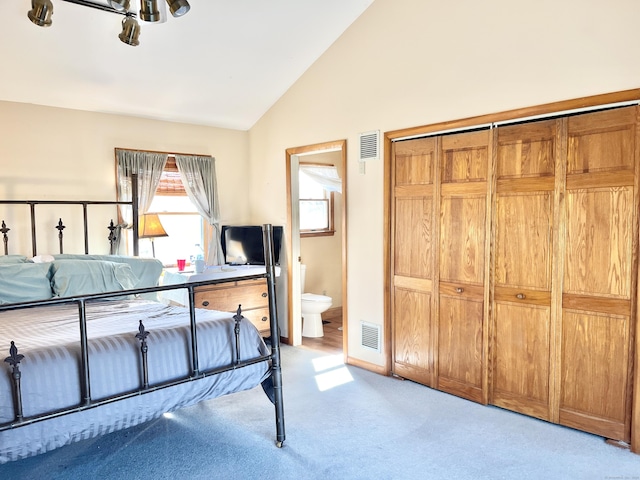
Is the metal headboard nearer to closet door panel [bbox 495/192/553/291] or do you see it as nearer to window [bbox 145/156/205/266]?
window [bbox 145/156/205/266]

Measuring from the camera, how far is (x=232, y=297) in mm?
4449

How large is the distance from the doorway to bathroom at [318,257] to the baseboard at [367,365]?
9 centimetres

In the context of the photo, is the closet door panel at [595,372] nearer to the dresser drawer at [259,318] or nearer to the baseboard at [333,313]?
the dresser drawer at [259,318]

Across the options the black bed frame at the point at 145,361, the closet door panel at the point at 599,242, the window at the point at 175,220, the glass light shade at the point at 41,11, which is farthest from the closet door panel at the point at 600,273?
the window at the point at 175,220

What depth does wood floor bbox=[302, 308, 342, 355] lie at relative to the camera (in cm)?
461

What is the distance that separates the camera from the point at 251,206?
521cm

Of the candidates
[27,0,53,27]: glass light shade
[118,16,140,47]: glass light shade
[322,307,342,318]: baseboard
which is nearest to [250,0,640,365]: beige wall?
[322,307,342,318]: baseboard

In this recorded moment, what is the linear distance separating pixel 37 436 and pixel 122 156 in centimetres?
305

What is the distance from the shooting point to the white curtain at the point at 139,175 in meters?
4.29

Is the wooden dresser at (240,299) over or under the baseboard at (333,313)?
over

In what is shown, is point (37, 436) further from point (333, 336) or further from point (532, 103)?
point (333, 336)

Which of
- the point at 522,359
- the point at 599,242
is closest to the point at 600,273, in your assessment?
the point at 599,242

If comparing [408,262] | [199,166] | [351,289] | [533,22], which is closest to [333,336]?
[351,289]

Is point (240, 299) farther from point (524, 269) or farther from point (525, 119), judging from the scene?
point (525, 119)
